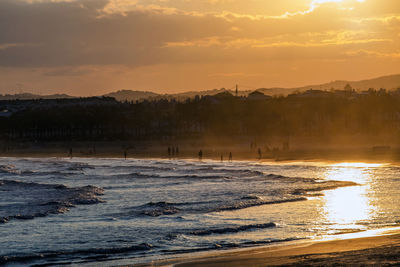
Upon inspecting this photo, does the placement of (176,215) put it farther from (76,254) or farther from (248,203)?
(76,254)

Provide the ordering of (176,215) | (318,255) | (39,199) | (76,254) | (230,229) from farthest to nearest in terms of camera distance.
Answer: (39,199), (176,215), (230,229), (76,254), (318,255)

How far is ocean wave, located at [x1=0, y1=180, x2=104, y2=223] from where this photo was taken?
2262 centimetres

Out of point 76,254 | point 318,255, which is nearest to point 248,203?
point 76,254

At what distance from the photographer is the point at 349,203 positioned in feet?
80.2

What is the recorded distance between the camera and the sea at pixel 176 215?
52.2ft

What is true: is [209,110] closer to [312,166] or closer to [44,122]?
[44,122]

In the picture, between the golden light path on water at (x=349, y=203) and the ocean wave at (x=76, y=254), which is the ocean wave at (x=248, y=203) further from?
the ocean wave at (x=76, y=254)

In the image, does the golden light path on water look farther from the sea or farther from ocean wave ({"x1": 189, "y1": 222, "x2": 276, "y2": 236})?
ocean wave ({"x1": 189, "y1": 222, "x2": 276, "y2": 236})

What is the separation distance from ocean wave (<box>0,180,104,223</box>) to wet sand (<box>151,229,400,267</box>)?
914 centimetres

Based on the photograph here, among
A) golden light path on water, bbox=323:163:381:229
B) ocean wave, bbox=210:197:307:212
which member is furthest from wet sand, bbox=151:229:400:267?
Answer: ocean wave, bbox=210:197:307:212

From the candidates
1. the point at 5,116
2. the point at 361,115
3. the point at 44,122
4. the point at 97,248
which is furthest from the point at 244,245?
the point at 5,116

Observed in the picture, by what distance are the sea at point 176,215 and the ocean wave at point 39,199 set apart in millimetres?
43

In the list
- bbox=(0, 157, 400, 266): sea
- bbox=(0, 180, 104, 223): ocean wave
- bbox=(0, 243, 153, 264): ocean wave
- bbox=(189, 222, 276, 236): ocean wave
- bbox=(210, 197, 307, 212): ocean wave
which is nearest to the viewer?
bbox=(0, 243, 153, 264): ocean wave

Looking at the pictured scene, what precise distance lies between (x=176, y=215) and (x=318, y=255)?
29.1ft
